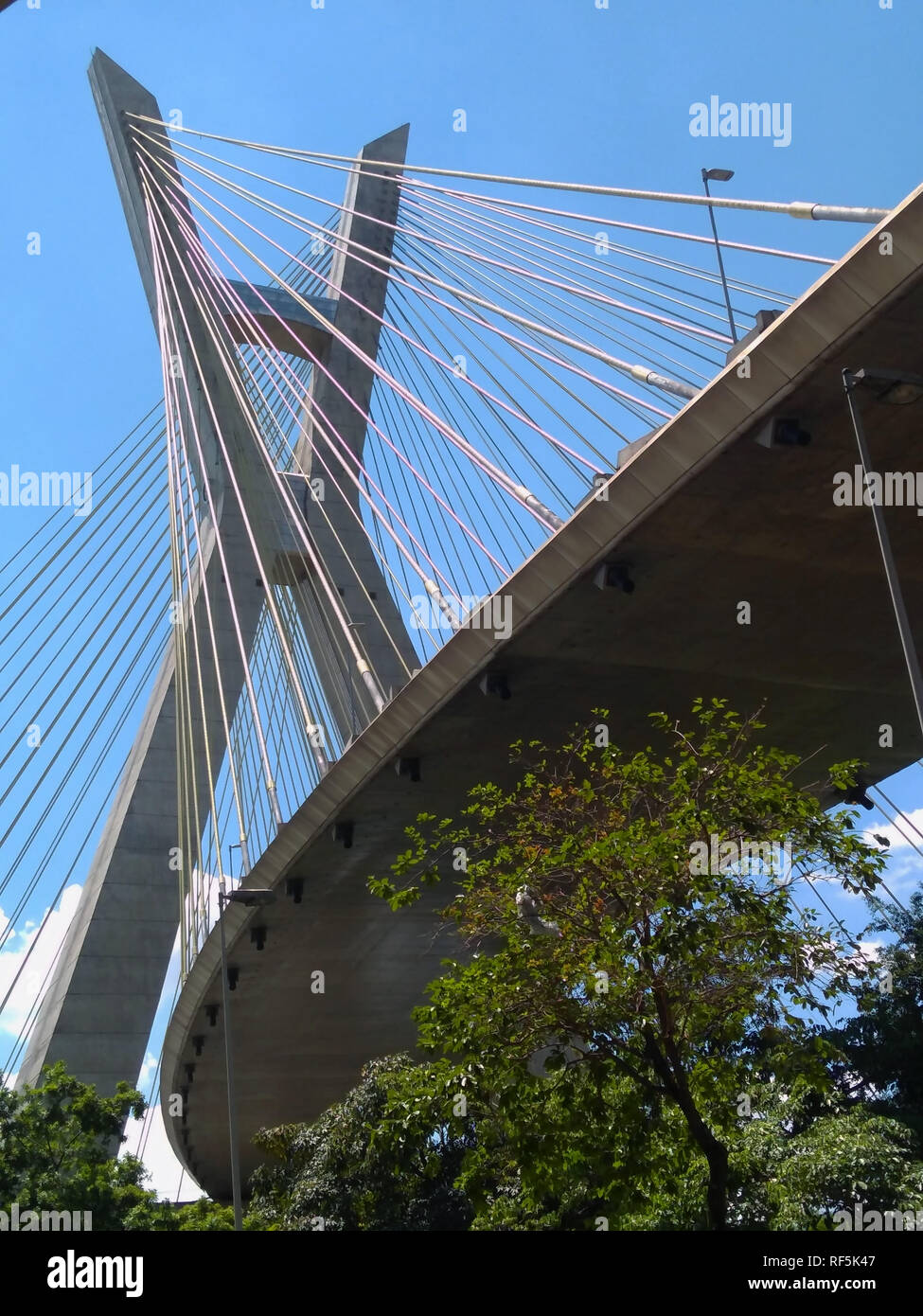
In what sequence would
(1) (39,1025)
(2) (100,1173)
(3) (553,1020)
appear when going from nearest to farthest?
(3) (553,1020) → (2) (100,1173) → (1) (39,1025)

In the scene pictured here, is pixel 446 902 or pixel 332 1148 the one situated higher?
pixel 446 902

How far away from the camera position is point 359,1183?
22.6 m

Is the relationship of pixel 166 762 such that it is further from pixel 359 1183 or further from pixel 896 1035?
pixel 896 1035

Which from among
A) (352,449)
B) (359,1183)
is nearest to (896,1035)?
(359,1183)

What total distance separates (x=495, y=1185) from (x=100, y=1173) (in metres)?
6.61

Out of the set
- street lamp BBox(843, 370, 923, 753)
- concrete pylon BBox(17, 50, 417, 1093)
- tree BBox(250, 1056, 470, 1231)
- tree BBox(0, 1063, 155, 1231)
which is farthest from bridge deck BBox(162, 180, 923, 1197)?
tree BBox(250, 1056, 470, 1231)

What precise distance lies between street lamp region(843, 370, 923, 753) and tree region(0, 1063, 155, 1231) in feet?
54.3

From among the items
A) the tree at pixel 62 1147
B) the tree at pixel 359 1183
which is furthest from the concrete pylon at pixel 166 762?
the tree at pixel 359 1183

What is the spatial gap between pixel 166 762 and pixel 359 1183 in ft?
27.3

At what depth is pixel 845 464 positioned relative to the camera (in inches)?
489

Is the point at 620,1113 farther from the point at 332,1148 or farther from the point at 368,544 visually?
the point at 368,544
